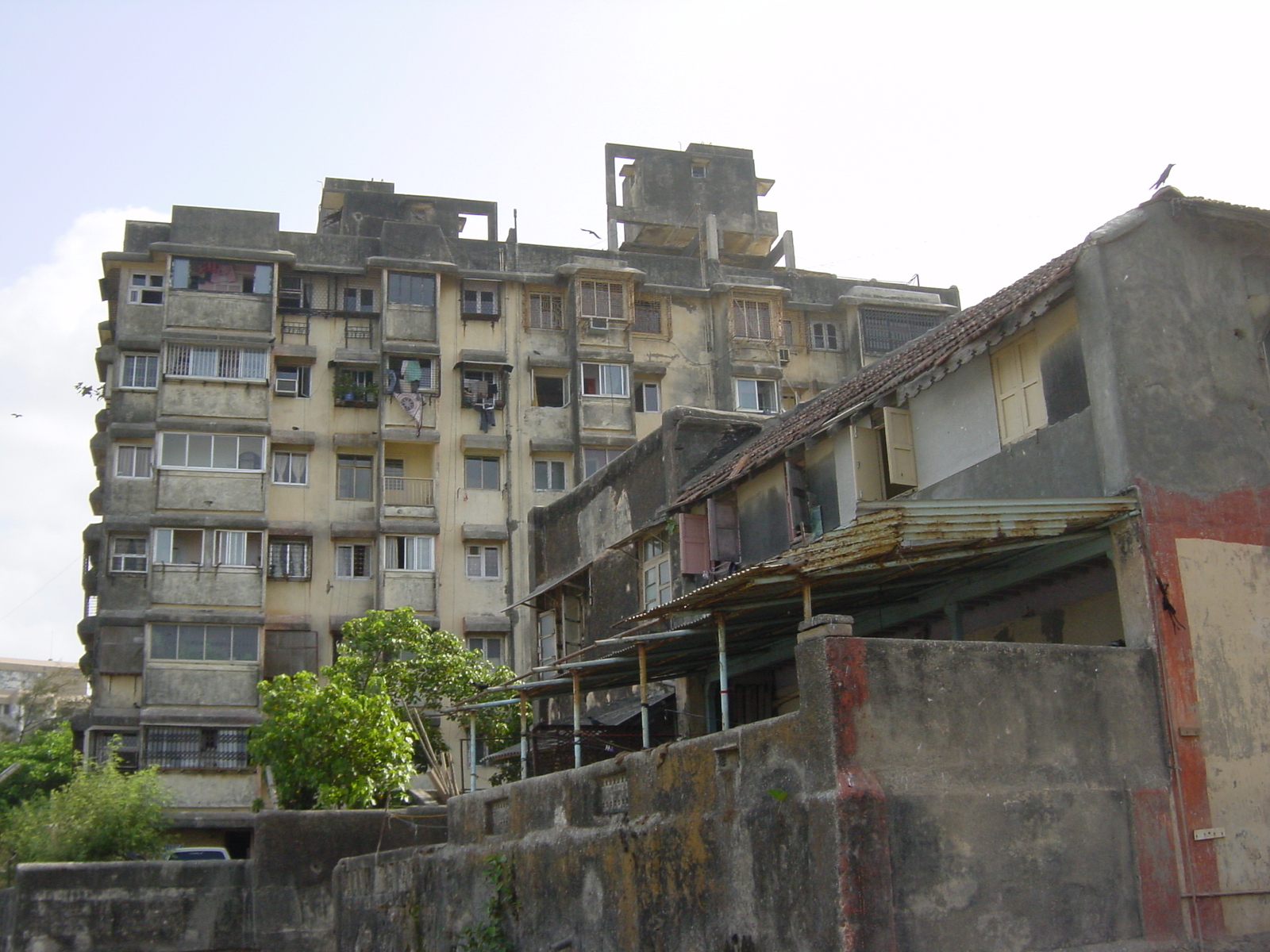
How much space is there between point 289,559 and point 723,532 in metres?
18.7

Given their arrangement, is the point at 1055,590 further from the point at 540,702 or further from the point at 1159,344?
the point at 540,702

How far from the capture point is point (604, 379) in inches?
1416

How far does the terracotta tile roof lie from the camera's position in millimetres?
12906

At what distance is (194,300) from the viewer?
34031 mm

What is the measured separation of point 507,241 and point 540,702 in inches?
706

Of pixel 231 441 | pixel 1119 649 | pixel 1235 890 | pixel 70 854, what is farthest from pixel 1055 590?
pixel 231 441


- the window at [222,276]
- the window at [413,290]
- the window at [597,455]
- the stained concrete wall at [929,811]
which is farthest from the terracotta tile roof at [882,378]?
the window at [222,276]

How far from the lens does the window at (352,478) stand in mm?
34312

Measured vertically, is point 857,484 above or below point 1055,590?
above

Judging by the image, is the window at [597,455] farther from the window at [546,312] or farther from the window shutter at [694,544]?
the window shutter at [694,544]

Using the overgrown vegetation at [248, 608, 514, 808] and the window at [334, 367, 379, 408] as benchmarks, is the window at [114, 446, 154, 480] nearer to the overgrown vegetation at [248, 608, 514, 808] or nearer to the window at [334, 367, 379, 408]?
the window at [334, 367, 379, 408]

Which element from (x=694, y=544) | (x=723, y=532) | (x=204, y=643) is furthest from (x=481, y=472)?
(x=723, y=532)

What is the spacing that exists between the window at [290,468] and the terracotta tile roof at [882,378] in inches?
681

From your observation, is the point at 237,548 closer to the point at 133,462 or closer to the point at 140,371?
the point at 133,462
